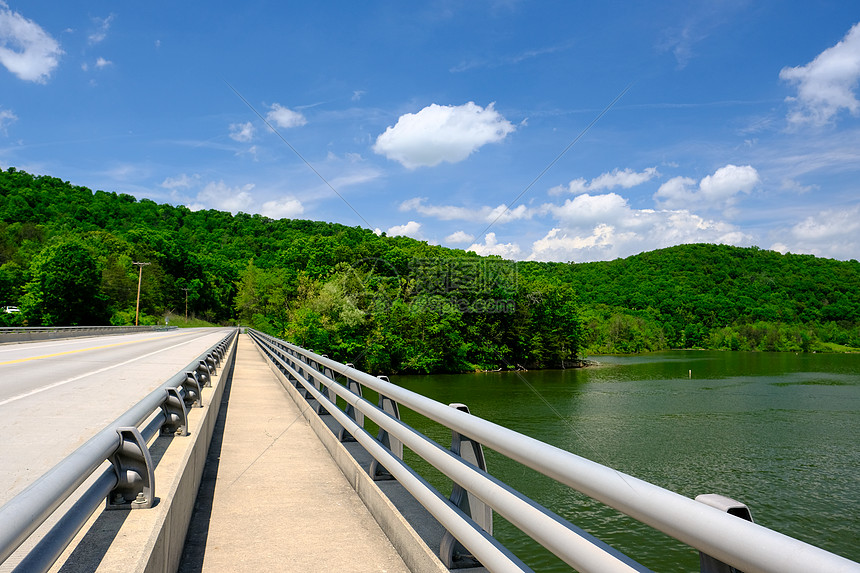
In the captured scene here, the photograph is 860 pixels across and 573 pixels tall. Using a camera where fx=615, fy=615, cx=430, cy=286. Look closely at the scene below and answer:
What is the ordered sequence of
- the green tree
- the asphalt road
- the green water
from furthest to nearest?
the green tree, the green water, the asphalt road

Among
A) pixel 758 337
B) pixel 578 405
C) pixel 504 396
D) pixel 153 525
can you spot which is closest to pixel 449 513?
pixel 153 525

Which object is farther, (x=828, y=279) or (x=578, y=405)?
(x=828, y=279)

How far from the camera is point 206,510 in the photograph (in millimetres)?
4785

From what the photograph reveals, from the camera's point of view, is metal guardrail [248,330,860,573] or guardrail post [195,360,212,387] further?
guardrail post [195,360,212,387]

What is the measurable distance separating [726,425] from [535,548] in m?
22.3

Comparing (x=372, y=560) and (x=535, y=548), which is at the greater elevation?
(x=372, y=560)

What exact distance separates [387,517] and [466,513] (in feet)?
3.66

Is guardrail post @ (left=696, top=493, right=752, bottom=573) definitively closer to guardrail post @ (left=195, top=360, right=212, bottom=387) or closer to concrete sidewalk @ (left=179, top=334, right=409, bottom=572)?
concrete sidewalk @ (left=179, top=334, right=409, bottom=572)

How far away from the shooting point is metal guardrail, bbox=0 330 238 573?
6.32 feet

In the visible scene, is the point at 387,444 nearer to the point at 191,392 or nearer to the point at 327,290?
the point at 191,392

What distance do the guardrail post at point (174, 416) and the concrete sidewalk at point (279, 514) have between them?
1.76 feet

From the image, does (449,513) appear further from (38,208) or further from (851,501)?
(38,208)

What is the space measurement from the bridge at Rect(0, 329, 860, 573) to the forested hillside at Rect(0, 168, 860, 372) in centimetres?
5685

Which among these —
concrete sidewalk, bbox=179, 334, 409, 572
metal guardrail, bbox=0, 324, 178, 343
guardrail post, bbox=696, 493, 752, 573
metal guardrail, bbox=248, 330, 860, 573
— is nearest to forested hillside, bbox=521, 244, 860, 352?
metal guardrail, bbox=0, 324, 178, 343
